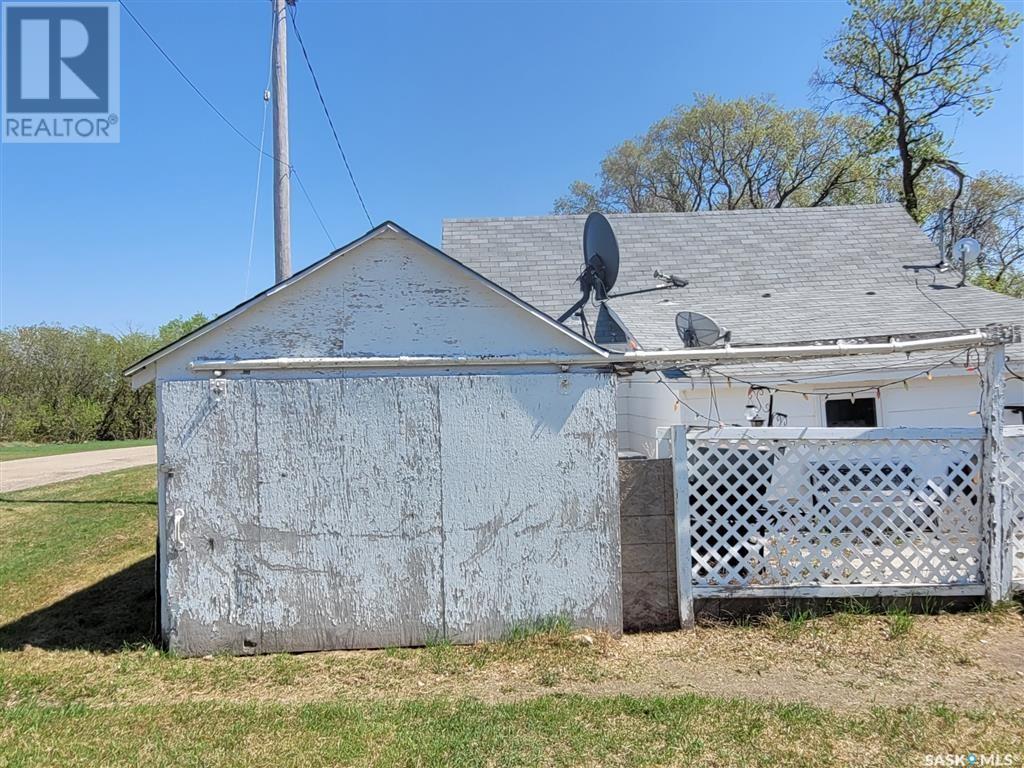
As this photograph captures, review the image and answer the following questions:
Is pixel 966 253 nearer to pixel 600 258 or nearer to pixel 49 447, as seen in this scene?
pixel 600 258

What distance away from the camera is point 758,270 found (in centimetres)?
1161

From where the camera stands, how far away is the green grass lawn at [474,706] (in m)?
3.18

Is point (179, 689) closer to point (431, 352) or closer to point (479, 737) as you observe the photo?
point (479, 737)

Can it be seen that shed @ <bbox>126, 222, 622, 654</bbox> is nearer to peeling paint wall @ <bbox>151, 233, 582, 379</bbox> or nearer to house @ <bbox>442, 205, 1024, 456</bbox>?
peeling paint wall @ <bbox>151, 233, 582, 379</bbox>

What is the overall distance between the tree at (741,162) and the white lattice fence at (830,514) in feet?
77.1

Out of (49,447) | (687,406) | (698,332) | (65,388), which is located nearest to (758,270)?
(687,406)

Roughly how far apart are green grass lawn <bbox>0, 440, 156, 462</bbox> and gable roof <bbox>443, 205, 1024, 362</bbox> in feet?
56.6

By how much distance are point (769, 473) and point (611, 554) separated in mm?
1512

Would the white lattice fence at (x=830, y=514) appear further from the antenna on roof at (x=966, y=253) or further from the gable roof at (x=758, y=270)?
the antenna on roof at (x=966, y=253)

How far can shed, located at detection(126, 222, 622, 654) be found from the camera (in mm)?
4492

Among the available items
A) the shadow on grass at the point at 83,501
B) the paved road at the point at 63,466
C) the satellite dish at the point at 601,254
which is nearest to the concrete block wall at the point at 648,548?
the satellite dish at the point at 601,254

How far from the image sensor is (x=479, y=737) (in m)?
3.32

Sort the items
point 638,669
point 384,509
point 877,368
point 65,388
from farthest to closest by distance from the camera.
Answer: point 65,388, point 877,368, point 384,509, point 638,669

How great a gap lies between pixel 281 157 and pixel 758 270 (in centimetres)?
894
